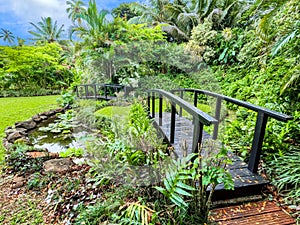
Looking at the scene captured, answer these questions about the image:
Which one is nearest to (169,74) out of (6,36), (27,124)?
(27,124)

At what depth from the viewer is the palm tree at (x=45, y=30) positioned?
57.4 ft

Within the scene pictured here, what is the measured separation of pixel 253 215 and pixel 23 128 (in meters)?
5.50

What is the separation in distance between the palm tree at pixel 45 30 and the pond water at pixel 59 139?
1598 cm

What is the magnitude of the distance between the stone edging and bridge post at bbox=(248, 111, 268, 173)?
4086mm

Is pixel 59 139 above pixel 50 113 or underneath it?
underneath

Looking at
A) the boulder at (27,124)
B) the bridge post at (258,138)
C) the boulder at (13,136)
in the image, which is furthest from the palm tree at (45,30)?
the bridge post at (258,138)

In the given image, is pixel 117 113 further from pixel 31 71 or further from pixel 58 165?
pixel 31 71

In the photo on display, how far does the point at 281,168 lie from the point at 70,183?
2549mm

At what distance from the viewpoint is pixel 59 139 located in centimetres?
475

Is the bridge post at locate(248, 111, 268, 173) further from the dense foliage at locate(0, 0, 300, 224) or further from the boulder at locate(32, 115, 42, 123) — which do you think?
the boulder at locate(32, 115, 42, 123)

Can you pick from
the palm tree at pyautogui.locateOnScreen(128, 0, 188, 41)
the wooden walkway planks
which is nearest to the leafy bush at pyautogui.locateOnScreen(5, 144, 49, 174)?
the wooden walkway planks

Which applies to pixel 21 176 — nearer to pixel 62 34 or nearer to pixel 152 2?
pixel 152 2

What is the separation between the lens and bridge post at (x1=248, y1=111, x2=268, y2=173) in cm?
184

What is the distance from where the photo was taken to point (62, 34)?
63.0 ft
